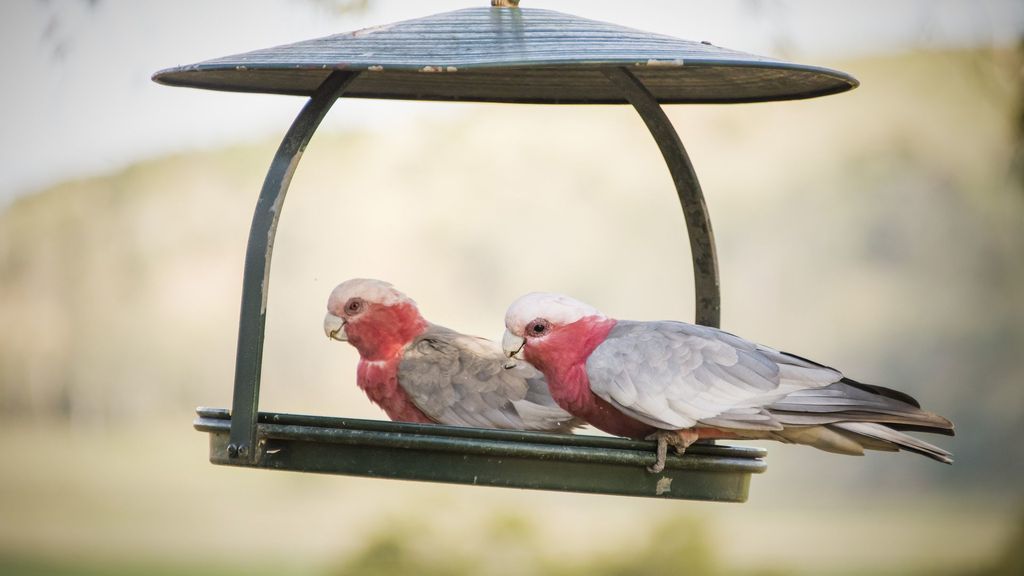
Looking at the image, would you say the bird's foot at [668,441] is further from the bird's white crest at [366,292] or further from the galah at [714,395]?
the bird's white crest at [366,292]

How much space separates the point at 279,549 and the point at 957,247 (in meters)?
4.25

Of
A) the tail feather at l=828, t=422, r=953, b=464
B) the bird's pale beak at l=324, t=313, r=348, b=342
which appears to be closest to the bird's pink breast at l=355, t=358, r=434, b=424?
the bird's pale beak at l=324, t=313, r=348, b=342

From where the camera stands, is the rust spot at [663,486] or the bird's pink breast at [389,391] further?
the bird's pink breast at [389,391]

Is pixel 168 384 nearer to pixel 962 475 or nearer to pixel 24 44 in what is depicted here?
pixel 24 44

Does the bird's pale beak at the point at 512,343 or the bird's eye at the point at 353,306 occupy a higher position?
the bird's eye at the point at 353,306

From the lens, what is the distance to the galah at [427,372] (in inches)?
115

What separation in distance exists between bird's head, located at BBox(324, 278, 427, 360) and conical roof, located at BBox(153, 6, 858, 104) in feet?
1.90

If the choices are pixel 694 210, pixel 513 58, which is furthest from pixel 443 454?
pixel 694 210

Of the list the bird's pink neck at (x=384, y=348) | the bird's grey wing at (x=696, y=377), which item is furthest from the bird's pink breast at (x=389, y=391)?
the bird's grey wing at (x=696, y=377)

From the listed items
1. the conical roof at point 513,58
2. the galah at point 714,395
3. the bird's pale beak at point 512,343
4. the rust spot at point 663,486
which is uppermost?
the conical roof at point 513,58

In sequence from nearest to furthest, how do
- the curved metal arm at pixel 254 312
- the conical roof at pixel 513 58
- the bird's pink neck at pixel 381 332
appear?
the conical roof at pixel 513 58 → the curved metal arm at pixel 254 312 → the bird's pink neck at pixel 381 332

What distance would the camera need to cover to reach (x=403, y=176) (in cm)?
629

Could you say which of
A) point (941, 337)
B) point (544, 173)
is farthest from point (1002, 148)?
point (544, 173)

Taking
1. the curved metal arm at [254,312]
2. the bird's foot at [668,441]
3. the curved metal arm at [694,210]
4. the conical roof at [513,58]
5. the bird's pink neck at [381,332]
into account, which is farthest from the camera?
the bird's pink neck at [381,332]
